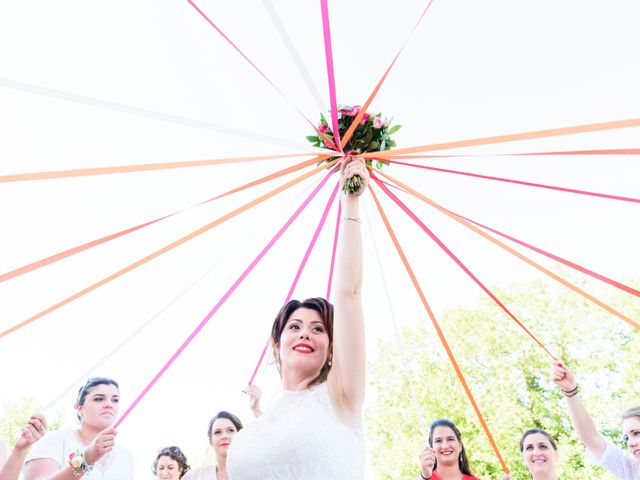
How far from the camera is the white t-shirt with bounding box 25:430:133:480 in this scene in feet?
11.5

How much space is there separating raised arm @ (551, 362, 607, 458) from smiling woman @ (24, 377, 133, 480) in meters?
3.13

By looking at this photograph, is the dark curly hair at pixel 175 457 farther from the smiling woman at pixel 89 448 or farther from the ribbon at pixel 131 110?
the ribbon at pixel 131 110

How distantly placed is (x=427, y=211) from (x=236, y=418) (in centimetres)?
271

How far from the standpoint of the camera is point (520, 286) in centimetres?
1409

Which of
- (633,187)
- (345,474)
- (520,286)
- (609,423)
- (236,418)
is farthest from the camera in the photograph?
(520,286)

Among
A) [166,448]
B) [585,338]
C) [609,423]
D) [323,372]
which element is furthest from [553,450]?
[585,338]

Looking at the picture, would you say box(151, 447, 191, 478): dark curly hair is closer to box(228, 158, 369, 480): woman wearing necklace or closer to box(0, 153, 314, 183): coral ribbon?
box(0, 153, 314, 183): coral ribbon

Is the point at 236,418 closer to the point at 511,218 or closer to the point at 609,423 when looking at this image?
the point at 511,218

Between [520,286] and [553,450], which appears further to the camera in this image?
[520,286]

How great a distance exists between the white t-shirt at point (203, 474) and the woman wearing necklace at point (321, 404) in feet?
8.58

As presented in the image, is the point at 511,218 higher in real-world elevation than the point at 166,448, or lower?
higher

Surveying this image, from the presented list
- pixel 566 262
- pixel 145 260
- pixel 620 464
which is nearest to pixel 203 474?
pixel 145 260

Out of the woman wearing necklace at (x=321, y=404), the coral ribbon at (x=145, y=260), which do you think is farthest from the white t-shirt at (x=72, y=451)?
the woman wearing necklace at (x=321, y=404)

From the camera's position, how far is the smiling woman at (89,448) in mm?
3264
